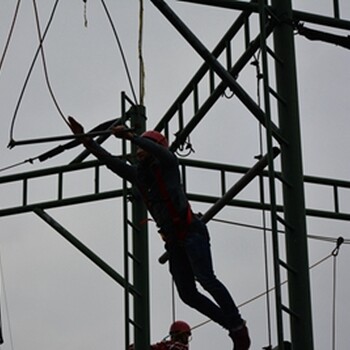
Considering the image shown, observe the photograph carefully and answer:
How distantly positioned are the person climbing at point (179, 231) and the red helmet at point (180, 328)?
2446mm

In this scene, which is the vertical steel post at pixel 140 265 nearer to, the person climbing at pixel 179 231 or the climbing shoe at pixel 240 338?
the person climbing at pixel 179 231

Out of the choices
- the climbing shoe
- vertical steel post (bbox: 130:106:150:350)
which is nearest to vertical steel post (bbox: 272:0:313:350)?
the climbing shoe

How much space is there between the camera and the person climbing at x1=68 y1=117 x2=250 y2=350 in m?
8.00

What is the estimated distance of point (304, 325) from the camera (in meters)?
7.55

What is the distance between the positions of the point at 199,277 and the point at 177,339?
2785 mm

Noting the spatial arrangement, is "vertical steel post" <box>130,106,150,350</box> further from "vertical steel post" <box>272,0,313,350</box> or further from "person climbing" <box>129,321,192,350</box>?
"vertical steel post" <box>272,0,313,350</box>

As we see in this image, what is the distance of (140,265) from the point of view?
36.0 feet

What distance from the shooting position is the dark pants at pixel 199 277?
26.3ft

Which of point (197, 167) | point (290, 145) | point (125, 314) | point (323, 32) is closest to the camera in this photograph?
point (290, 145)

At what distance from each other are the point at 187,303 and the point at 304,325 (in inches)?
45.4

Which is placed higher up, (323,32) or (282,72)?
(323,32)

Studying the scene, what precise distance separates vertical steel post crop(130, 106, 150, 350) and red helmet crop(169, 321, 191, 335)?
24 cm

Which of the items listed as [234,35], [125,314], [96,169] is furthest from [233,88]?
[96,169]

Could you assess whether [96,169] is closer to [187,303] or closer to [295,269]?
[187,303]
